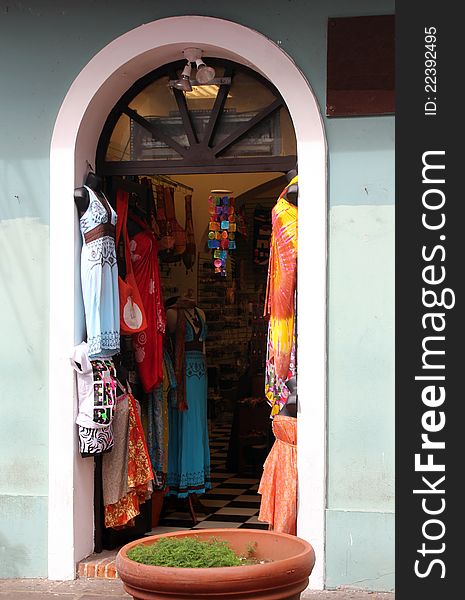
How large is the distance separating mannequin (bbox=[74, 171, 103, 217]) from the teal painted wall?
234 mm

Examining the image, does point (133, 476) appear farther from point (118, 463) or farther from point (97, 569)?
point (97, 569)

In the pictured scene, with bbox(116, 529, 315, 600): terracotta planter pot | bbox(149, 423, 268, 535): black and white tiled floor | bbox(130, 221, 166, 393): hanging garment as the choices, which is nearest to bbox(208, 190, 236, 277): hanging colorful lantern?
bbox(130, 221, 166, 393): hanging garment

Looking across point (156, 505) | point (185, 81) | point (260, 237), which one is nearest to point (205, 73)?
point (185, 81)

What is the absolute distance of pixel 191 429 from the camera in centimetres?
880

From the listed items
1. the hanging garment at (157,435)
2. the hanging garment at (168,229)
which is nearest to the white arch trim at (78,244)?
the hanging garment at (157,435)

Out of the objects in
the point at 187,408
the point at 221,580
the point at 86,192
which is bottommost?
the point at 221,580

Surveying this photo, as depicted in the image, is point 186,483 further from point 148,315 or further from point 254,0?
point 254,0

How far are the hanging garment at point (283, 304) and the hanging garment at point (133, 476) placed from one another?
1120 mm

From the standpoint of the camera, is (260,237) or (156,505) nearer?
(156,505)

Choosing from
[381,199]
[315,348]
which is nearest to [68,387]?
[315,348]

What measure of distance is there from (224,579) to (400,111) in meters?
2.47

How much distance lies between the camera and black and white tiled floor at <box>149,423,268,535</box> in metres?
8.48

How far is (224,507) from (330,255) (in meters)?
3.35

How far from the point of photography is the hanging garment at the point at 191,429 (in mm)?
8727
